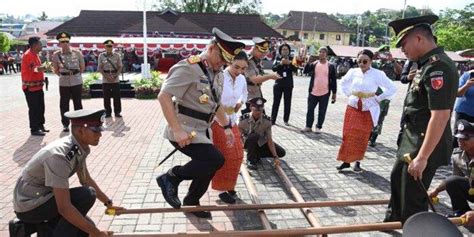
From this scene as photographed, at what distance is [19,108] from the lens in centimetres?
1136

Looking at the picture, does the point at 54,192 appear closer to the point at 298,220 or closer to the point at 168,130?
the point at 168,130

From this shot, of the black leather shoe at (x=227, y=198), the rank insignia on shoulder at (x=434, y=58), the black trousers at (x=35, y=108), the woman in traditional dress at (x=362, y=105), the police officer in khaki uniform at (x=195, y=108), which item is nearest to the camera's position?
the rank insignia on shoulder at (x=434, y=58)

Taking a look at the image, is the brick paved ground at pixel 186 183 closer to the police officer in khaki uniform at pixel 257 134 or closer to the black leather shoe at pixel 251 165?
the black leather shoe at pixel 251 165

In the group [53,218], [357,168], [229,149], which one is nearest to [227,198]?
[229,149]

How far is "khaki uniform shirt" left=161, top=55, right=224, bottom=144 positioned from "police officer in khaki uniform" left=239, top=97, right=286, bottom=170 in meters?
1.87

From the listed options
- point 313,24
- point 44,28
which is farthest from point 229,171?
point 44,28

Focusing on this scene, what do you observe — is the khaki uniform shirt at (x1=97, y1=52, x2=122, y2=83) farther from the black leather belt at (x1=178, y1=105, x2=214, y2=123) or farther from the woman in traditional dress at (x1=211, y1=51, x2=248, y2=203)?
the black leather belt at (x1=178, y1=105, x2=214, y2=123)

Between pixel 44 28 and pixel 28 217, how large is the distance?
95.3m

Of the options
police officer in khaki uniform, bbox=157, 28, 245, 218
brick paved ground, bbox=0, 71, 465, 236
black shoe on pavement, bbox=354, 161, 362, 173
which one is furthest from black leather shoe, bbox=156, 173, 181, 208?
black shoe on pavement, bbox=354, 161, 362, 173

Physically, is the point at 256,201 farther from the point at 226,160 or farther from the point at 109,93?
the point at 109,93

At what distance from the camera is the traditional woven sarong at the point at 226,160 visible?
4.32 m

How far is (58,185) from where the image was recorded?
8.54ft

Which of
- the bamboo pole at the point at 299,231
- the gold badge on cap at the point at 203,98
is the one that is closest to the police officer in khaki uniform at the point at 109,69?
the gold badge on cap at the point at 203,98

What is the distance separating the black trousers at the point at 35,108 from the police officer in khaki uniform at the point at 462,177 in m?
7.18
